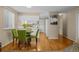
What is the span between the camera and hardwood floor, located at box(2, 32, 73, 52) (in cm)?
263

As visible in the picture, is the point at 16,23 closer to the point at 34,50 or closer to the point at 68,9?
the point at 34,50

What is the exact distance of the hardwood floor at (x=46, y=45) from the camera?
2.63 m

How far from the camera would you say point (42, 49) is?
2631mm

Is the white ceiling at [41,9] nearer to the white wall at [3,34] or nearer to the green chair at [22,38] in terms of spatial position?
the white wall at [3,34]

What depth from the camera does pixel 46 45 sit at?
2670 millimetres

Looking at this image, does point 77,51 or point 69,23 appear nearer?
point 77,51

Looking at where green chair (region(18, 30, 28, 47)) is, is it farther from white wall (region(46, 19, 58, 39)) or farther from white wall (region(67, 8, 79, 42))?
white wall (region(67, 8, 79, 42))

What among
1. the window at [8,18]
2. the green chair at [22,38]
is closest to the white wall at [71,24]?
the green chair at [22,38]

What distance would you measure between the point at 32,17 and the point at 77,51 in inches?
47.3

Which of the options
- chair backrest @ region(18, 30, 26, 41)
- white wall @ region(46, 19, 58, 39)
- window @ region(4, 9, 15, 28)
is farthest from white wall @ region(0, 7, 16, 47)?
white wall @ region(46, 19, 58, 39)

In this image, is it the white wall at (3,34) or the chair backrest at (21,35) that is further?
the chair backrest at (21,35)

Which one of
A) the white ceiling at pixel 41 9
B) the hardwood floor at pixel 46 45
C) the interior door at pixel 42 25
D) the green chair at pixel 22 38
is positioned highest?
the white ceiling at pixel 41 9

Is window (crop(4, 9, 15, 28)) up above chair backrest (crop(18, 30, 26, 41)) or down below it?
above
